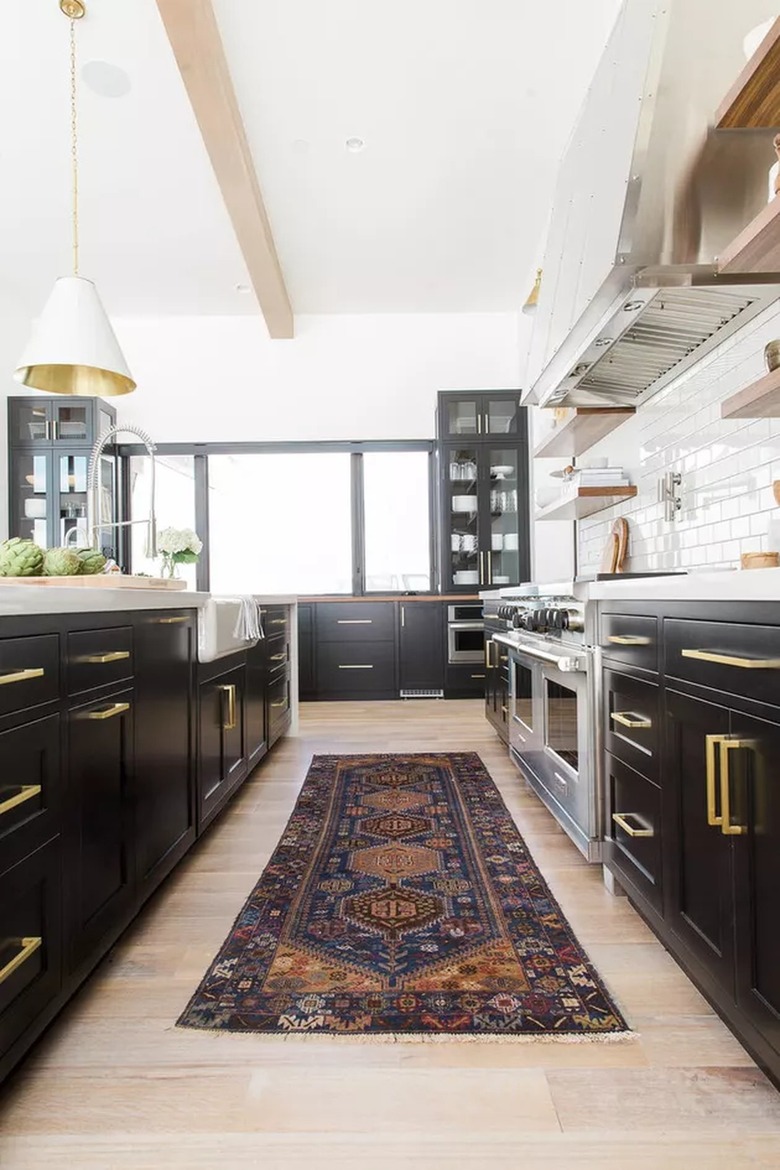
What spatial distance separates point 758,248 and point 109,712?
175 cm

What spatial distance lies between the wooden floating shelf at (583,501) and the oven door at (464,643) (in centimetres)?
176

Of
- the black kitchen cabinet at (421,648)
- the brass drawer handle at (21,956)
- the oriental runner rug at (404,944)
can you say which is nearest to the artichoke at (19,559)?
the brass drawer handle at (21,956)

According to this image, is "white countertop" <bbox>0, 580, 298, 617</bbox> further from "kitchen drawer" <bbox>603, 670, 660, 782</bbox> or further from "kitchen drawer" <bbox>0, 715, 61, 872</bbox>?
"kitchen drawer" <bbox>603, 670, 660, 782</bbox>

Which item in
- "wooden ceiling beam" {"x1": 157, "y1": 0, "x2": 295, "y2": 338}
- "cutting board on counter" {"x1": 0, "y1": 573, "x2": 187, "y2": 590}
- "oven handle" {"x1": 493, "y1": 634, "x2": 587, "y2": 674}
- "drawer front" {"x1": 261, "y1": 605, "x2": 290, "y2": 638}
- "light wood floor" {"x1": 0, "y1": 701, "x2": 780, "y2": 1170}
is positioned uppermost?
"wooden ceiling beam" {"x1": 157, "y1": 0, "x2": 295, "y2": 338}

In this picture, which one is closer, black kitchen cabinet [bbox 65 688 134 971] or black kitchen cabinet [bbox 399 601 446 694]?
black kitchen cabinet [bbox 65 688 134 971]

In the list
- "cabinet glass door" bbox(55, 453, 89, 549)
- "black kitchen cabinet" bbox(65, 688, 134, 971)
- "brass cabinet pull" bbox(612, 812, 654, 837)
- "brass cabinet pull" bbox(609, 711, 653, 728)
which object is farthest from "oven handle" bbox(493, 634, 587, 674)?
"cabinet glass door" bbox(55, 453, 89, 549)

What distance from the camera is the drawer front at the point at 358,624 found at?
542cm

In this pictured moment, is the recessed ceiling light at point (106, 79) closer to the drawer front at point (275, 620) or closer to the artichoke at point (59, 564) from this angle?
the drawer front at point (275, 620)

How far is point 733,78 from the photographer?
1848 mm

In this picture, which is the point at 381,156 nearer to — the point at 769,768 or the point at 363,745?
the point at 363,745

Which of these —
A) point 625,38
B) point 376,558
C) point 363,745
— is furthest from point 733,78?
point 376,558

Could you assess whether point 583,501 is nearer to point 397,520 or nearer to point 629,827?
point 629,827

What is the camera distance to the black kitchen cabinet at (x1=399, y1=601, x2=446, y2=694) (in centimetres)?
539

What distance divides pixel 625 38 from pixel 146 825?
2731 mm
